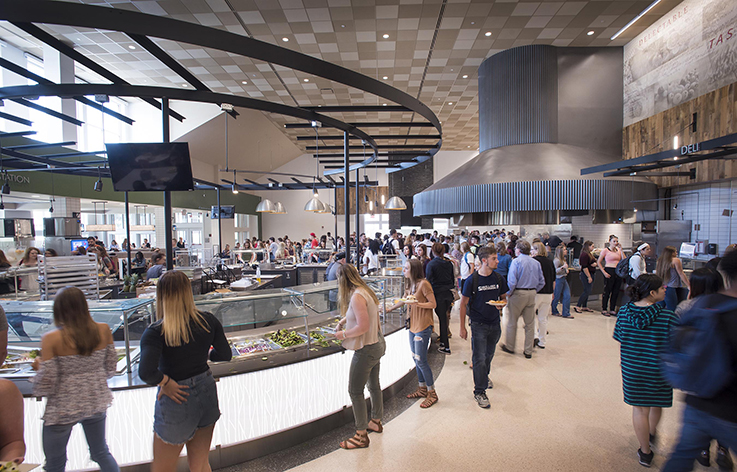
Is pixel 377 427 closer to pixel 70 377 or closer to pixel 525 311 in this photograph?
pixel 70 377

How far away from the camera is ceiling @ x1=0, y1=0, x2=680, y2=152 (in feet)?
19.4

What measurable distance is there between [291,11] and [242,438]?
6.37 meters

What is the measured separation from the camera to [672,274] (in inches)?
192

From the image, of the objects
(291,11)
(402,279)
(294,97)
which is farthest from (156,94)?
(294,97)

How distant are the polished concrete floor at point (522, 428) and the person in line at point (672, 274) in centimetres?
135

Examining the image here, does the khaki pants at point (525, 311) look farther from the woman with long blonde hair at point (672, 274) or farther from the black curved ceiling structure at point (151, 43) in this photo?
the black curved ceiling structure at point (151, 43)

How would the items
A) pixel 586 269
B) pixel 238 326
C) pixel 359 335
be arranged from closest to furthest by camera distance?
pixel 359 335 → pixel 238 326 → pixel 586 269

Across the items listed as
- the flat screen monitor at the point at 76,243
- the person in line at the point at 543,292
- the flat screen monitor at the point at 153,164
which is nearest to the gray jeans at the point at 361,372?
the flat screen monitor at the point at 153,164

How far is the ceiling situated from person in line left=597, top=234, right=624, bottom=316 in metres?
4.23

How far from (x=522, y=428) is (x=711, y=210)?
6289 mm

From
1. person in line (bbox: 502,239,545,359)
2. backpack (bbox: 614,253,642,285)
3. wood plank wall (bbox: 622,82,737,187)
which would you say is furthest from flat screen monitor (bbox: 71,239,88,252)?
wood plank wall (bbox: 622,82,737,187)

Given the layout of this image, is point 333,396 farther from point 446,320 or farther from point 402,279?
point 446,320

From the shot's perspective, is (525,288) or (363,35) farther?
(363,35)

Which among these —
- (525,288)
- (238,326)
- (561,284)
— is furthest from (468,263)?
(238,326)
